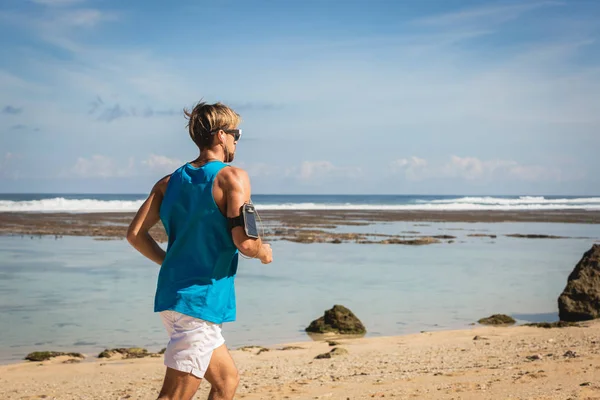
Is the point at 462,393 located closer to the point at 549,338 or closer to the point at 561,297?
the point at 549,338

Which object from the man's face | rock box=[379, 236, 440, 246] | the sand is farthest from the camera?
rock box=[379, 236, 440, 246]

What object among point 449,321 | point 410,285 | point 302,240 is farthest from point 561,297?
point 302,240

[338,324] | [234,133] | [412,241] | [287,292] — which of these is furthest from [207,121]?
[412,241]

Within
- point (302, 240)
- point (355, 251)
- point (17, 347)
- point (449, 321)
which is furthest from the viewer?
point (302, 240)

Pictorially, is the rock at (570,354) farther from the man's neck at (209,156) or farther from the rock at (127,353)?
the man's neck at (209,156)

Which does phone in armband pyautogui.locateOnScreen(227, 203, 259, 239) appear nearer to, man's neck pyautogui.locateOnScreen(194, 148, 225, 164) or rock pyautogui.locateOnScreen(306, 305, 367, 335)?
man's neck pyautogui.locateOnScreen(194, 148, 225, 164)

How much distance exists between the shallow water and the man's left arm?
548cm

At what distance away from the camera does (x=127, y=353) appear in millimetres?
8477

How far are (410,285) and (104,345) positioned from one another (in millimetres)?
7273

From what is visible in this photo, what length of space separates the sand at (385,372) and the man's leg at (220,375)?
272cm

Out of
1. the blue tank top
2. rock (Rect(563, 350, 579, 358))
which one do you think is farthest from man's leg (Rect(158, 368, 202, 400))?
rock (Rect(563, 350, 579, 358))

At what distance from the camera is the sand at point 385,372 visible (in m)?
6.19

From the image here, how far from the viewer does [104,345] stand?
906 cm

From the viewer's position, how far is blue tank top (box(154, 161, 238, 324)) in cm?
343
